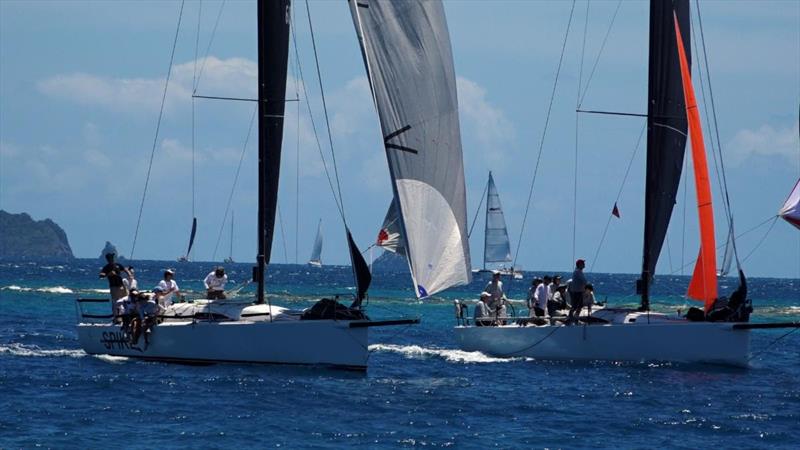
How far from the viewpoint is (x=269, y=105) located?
31.2 m

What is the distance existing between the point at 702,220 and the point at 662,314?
7.73 ft

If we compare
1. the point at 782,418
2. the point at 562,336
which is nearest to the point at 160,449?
the point at 782,418

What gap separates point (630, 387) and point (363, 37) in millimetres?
8707

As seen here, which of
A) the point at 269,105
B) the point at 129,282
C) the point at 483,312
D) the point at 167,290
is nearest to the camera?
the point at 269,105

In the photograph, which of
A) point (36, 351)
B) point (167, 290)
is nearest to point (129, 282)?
point (167, 290)

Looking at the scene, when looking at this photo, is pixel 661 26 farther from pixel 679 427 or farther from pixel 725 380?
pixel 679 427

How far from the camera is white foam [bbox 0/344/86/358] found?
33500mm

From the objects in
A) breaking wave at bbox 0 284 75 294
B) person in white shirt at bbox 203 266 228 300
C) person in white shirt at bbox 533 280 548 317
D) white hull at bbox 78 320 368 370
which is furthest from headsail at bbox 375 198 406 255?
breaking wave at bbox 0 284 75 294

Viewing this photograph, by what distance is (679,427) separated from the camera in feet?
77.5

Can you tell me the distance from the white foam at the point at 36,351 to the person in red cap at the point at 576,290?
11.2 metres

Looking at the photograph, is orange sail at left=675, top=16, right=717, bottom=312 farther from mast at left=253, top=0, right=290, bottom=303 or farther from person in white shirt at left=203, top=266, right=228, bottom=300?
person in white shirt at left=203, top=266, right=228, bottom=300

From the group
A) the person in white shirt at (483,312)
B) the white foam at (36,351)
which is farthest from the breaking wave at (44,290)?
the person in white shirt at (483,312)

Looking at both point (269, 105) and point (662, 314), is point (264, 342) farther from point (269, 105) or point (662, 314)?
point (662, 314)

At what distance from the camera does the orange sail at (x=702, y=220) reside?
33.1m
